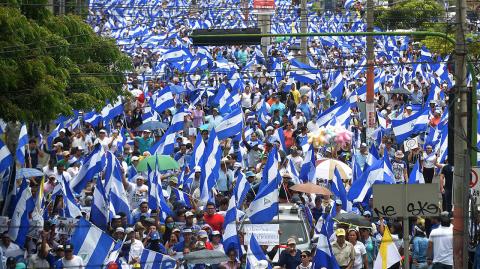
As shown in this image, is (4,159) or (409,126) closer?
(4,159)

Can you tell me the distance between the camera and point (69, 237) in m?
20.5

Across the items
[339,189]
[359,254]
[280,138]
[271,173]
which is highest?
[271,173]

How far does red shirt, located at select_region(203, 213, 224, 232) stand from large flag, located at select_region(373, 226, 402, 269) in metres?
3.16

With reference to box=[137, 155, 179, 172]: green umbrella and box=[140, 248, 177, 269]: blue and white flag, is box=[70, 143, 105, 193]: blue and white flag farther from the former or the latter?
box=[140, 248, 177, 269]: blue and white flag

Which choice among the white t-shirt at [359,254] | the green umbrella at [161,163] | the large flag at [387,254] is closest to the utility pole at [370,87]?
the green umbrella at [161,163]

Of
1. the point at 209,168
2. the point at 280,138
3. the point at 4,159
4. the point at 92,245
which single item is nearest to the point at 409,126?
the point at 280,138

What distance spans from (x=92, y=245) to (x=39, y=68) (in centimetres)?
526

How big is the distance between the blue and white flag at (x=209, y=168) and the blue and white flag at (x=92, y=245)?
4.39 meters

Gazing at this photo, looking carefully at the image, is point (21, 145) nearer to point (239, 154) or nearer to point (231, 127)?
point (239, 154)

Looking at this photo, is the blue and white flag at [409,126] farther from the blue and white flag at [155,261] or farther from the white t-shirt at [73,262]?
the white t-shirt at [73,262]

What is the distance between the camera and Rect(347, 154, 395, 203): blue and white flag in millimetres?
24016

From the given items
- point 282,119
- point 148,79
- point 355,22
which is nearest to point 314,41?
point 355,22

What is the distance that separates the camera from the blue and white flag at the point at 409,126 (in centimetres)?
2986

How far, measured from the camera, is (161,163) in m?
25.3
